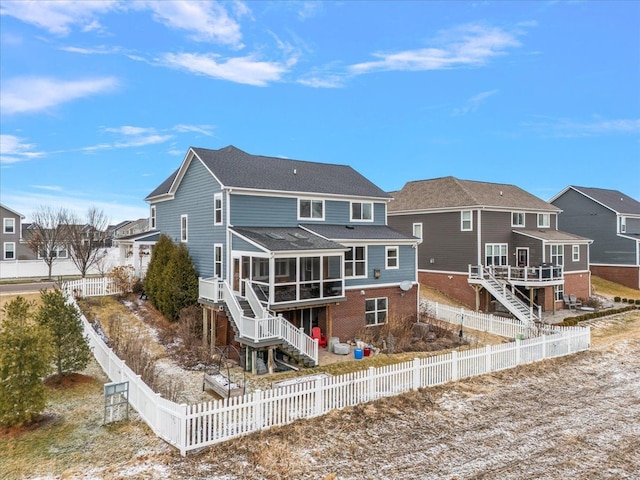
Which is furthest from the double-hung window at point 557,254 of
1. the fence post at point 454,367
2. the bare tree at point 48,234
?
the bare tree at point 48,234

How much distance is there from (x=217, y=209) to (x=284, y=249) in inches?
201

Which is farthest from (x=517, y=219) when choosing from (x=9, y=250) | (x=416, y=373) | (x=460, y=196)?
(x=9, y=250)

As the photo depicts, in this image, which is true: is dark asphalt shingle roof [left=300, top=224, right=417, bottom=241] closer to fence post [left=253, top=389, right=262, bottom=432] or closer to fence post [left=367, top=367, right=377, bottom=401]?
fence post [left=367, top=367, right=377, bottom=401]

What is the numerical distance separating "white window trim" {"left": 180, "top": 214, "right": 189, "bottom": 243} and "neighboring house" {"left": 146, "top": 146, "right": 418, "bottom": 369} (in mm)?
57

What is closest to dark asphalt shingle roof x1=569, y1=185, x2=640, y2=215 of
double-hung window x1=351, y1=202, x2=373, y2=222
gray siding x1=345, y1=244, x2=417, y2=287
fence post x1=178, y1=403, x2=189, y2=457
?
gray siding x1=345, y1=244, x2=417, y2=287

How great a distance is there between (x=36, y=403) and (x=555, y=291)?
3088cm

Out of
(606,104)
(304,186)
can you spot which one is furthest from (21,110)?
(606,104)

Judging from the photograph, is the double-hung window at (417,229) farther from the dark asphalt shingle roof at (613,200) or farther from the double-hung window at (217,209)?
the dark asphalt shingle roof at (613,200)

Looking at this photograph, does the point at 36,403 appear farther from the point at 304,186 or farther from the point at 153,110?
the point at 153,110

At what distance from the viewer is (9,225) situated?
4247 centimetres

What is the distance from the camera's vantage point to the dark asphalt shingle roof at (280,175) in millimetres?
19562

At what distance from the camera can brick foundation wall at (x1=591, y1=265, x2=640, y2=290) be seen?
3756cm

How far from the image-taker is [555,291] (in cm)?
2967

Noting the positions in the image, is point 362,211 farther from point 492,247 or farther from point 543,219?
point 543,219
